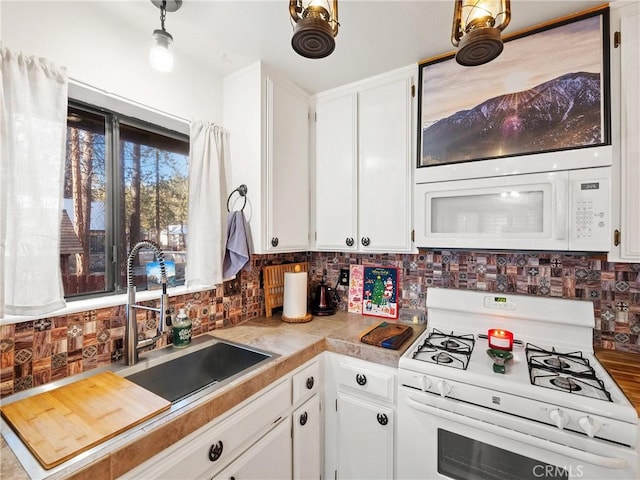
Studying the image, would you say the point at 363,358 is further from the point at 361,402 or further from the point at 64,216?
the point at 64,216

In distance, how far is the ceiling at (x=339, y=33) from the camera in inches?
48.8

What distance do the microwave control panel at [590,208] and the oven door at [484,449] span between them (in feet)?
2.43

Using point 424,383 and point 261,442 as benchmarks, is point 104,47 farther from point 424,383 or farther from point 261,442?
point 424,383

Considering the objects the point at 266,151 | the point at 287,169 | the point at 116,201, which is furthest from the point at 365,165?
the point at 116,201

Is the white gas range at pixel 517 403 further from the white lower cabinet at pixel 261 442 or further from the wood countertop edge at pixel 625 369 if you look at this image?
the white lower cabinet at pixel 261 442

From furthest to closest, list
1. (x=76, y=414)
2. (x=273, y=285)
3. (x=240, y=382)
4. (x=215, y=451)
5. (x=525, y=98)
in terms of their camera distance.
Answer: (x=273, y=285) < (x=525, y=98) < (x=240, y=382) < (x=215, y=451) < (x=76, y=414)

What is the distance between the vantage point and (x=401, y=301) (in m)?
1.94

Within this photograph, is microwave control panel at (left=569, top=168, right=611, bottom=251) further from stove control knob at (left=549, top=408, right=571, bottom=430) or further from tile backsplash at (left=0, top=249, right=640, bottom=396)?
stove control knob at (left=549, top=408, right=571, bottom=430)

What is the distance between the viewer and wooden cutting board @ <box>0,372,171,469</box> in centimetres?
79

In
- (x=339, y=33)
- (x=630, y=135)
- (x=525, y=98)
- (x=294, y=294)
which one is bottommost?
(x=294, y=294)

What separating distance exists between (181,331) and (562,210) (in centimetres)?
185

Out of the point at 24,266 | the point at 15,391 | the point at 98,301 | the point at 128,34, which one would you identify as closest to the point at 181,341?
the point at 98,301

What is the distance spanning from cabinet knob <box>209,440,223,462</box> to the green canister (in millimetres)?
578

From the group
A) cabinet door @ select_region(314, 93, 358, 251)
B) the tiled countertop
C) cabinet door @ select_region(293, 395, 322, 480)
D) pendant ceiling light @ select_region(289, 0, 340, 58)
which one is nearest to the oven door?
the tiled countertop
